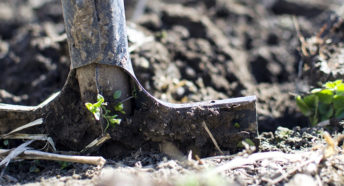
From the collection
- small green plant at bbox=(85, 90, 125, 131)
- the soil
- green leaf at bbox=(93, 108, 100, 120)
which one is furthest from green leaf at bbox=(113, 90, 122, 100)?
the soil

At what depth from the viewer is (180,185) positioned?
146cm

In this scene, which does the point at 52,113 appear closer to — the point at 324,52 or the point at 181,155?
the point at 181,155

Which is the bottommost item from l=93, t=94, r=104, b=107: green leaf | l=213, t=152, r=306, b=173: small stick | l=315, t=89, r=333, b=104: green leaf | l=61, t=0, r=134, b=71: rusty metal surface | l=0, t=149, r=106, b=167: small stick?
l=213, t=152, r=306, b=173: small stick

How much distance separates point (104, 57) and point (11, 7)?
110 inches

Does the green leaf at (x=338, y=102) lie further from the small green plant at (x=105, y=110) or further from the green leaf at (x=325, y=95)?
the small green plant at (x=105, y=110)

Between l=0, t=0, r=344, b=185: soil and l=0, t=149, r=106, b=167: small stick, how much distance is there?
0.14ft

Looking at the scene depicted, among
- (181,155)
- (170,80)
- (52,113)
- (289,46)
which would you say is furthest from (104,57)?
(289,46)

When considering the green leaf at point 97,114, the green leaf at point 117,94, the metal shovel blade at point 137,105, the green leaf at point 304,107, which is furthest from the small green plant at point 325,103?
the green leaf at point 97,114

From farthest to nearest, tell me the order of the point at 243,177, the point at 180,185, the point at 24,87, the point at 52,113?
the point at 24,87, the point at 52,113, the point at 243,177, the point at 180,185

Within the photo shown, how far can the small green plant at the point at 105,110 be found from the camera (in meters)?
1.75

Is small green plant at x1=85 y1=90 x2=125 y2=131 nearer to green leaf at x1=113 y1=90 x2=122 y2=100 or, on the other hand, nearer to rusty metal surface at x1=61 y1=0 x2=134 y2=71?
green leaf at x1=113 y1=90 x2=122 y2=100

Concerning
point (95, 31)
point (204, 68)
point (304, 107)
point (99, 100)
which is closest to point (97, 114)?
point (99, 100)

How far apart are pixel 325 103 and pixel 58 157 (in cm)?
133

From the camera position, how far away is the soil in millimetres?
1678
